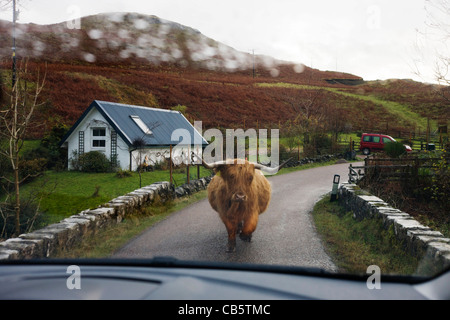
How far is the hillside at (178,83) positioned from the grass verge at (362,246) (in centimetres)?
348

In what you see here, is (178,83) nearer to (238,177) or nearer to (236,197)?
(238,177)

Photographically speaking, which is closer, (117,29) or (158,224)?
(158,224)

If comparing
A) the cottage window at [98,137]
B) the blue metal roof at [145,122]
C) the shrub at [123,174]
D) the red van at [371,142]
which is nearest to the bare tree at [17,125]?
the shrub at [123,174]

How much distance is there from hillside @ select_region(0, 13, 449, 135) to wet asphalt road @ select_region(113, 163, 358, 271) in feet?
13.9

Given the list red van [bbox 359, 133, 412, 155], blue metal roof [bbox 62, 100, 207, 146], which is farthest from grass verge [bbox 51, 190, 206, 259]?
red van [bbox 359, 133, 412, 155]

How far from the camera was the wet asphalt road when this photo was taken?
14.8 ft

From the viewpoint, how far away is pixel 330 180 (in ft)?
47.8

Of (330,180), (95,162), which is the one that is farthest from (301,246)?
(95,162)

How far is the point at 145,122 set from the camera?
754 inches

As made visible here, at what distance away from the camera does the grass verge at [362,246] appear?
418 cm

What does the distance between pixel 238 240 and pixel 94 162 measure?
12460mm

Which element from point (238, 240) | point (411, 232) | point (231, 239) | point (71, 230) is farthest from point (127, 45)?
point (411, 232)

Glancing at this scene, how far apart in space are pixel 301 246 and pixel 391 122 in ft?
129
